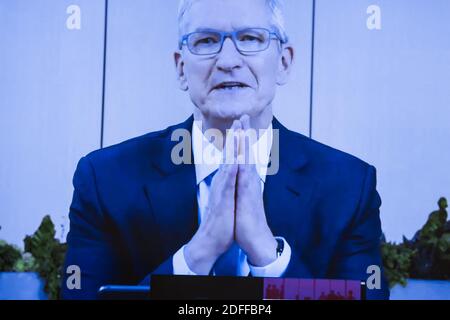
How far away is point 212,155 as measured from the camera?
3.50 meters

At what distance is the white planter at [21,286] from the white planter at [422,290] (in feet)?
4.65

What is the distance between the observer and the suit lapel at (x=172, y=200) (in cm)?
346

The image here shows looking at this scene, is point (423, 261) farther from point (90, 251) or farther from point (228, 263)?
point (90, 251)

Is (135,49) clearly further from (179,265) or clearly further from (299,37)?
(179,265)

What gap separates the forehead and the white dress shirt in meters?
0.40

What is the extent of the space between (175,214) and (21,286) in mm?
694

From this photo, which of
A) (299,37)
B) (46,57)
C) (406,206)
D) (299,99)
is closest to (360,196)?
(406,206)

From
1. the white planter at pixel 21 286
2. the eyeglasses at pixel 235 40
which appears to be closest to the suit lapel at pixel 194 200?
the eyeglasses at pixel 235 40

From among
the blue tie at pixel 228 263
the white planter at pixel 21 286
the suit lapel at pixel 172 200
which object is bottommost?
the white planter at pixel 21 286

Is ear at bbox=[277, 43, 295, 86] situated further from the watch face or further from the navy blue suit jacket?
the watch face

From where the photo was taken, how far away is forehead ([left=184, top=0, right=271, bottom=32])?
11.4 ft

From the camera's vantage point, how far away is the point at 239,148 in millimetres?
3480

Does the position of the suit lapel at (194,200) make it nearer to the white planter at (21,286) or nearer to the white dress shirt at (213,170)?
the white dress shirt at (213,170)

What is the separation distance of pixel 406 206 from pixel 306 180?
419mm
